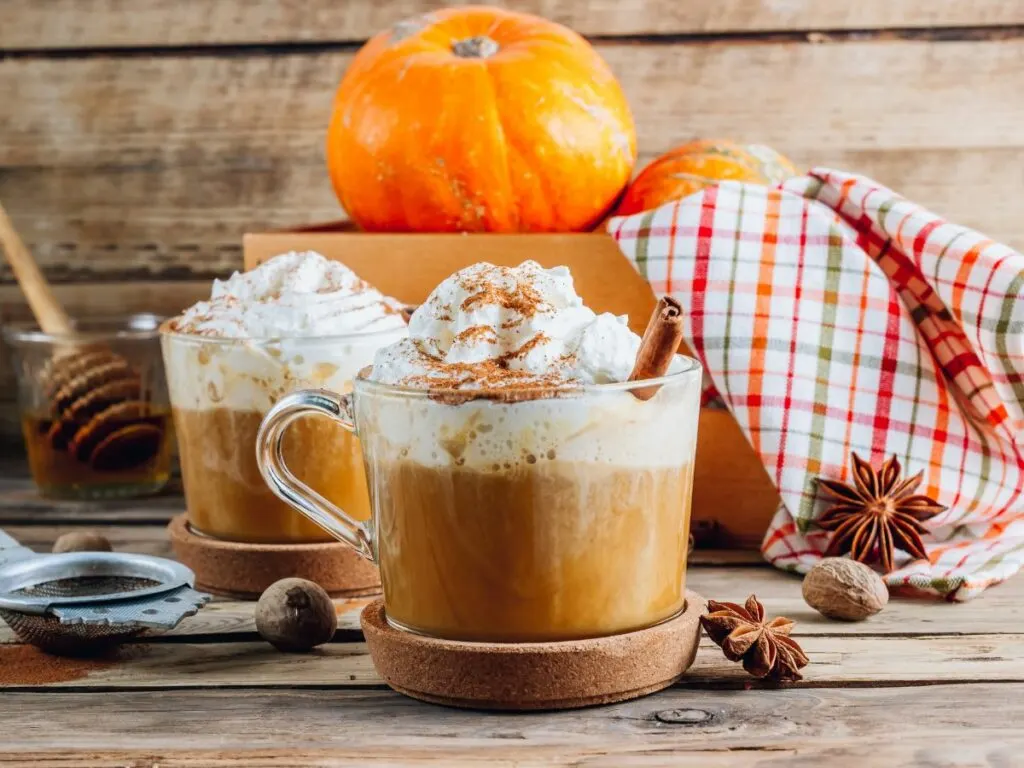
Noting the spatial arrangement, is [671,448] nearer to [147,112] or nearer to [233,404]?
[233,404]

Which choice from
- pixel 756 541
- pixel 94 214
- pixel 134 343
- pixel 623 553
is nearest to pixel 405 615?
pixel 623 553

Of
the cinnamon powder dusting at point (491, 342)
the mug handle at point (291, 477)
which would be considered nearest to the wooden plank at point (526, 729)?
the mug handle at point (291, 477)

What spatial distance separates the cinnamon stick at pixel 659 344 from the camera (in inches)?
33.5

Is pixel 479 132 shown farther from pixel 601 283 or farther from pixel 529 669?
pixel 529 669

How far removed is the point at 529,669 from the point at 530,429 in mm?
160

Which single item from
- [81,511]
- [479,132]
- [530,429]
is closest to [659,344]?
[530,429]

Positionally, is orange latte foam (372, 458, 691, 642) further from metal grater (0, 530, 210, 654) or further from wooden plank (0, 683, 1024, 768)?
metal grater (0, 530, 210, 654)

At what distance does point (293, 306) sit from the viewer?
1176 mm

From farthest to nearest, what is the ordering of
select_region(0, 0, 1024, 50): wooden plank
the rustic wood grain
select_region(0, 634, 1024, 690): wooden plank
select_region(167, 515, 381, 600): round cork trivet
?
1. select_region(0, 0, 1024, 50): wooden plank
2. select_region(167, 515, 381, 600): round cork trivet
3. the rustic wood grain
4. select_region(0, 634, 1024, 690): wooden plank

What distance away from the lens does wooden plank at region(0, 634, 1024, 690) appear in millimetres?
957

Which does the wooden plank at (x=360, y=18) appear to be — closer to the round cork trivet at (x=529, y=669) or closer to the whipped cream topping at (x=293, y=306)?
the whipped cream topping at (x=293, y=306)

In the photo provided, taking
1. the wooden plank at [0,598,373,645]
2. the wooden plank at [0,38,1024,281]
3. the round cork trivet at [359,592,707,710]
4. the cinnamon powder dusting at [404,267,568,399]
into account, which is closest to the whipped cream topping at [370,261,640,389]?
the cinnamon powder dusting at [404,267,568,399]

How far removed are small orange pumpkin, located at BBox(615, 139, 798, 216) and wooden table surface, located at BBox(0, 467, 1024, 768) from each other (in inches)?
20.0

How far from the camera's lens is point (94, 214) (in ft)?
6.10
